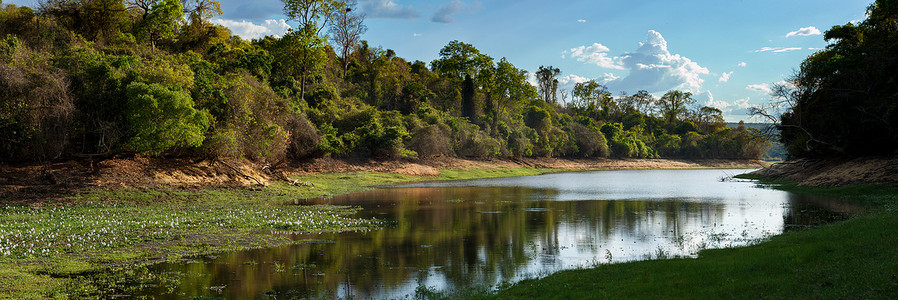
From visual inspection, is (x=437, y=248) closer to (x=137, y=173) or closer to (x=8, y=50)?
(x=137, y=173)

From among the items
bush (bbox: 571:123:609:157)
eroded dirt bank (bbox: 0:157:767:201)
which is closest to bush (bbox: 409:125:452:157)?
eroded dirt bank (bbox: 0:157:767:201)

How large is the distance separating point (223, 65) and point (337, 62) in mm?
39818

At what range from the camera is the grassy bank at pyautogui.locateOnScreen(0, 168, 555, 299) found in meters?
12.7

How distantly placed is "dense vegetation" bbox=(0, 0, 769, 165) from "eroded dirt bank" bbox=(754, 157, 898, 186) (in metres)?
5.70

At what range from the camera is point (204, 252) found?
16625mm

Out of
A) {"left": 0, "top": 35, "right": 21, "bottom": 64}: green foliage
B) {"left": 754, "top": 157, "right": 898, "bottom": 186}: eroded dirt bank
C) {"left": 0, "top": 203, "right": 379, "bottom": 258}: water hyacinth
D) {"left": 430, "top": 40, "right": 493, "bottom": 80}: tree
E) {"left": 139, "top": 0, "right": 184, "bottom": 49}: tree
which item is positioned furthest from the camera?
{"left": 430, "top": 40, "right": 493, "bottom": 80}: tree

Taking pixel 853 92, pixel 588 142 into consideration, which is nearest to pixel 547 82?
pixel 588 142

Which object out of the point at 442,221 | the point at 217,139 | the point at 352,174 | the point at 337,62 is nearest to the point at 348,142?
the point at 352,174

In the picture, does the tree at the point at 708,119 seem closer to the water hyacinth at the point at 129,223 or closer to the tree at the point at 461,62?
the tree at the point at 461,62

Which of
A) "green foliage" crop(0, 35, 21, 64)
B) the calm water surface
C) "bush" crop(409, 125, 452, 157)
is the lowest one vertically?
the calm water surface

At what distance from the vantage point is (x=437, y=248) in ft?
59.4

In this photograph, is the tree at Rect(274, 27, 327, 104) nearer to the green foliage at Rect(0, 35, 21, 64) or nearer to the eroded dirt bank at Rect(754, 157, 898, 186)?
the green foliage at Rect(0, 35, 21, 64)

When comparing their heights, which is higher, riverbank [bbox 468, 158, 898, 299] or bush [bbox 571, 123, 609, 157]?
bush [bbox 571, 123, 609, 157]

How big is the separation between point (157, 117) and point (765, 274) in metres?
32.5
